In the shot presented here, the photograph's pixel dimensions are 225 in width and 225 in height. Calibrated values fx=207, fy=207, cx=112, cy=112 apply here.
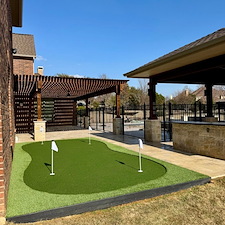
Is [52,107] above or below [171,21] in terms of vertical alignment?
below

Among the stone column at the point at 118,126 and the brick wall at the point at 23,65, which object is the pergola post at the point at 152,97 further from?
the brick wall at the point at 23,65

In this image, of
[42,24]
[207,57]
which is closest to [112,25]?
[42,24]

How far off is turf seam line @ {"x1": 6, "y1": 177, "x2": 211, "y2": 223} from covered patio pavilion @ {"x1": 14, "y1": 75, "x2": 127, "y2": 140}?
8.16 meters

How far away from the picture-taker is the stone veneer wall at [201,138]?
6.31 metres

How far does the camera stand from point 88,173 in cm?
502

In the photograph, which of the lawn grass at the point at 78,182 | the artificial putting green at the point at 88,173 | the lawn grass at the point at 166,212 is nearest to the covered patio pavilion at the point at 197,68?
the lawn grass at the point at 78,182

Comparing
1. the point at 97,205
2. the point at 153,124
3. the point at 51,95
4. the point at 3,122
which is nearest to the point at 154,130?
the point at 153,124

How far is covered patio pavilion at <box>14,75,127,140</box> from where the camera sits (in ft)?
36.4

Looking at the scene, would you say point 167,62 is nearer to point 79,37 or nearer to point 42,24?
point 42,24

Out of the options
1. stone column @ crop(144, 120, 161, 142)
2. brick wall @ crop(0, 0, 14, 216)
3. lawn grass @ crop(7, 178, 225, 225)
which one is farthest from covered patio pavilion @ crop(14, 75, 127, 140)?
lawn grass @ crop(7, 178, 225, 225)

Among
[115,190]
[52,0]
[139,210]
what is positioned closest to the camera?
[139,210]

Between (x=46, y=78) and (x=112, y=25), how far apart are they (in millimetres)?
8387

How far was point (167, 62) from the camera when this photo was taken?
6.59 metres

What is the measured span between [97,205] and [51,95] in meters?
16.2
